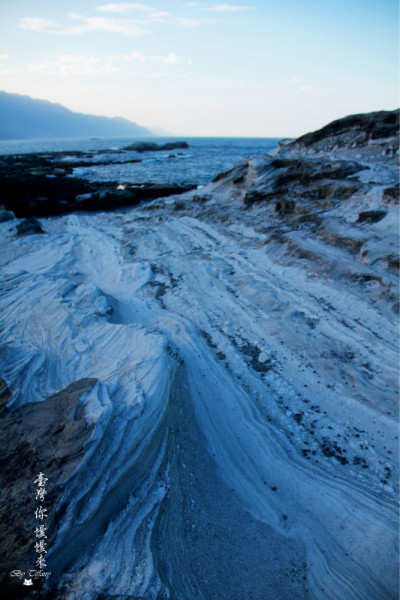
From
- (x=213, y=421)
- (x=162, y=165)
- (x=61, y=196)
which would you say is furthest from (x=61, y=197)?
(x=162, y=165)

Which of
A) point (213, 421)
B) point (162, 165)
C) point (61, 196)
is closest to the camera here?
point (213, 421)

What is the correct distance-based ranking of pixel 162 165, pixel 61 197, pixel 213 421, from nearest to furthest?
A: pixel 213 421 → pixel 61 197 → pixel 162 165

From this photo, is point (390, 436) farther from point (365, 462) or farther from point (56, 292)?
point (56, 292)

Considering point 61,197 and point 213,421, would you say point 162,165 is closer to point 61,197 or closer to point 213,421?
point 61,197

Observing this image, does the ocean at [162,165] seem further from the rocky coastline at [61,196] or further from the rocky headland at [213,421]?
the rocky headland at [213,421]

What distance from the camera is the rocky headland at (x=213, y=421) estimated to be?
223cm

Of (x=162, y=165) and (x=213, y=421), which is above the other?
(x=162, y=165)

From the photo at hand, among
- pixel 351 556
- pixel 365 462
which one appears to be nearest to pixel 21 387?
pixel 351 556

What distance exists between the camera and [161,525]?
242 centimetres

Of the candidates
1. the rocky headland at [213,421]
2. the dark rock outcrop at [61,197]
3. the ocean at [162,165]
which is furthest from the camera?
the ocean at [162,165]

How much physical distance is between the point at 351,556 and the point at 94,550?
194 centimetres

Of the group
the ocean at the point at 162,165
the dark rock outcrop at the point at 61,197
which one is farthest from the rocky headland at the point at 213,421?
the ocean at the point at 162,165

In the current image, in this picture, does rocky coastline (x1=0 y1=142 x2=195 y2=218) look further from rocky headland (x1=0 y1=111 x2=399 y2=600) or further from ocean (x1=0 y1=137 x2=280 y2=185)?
rocky headland (x1=0 y1=111 x2=399 y2=600)

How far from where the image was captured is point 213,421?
3.65m
